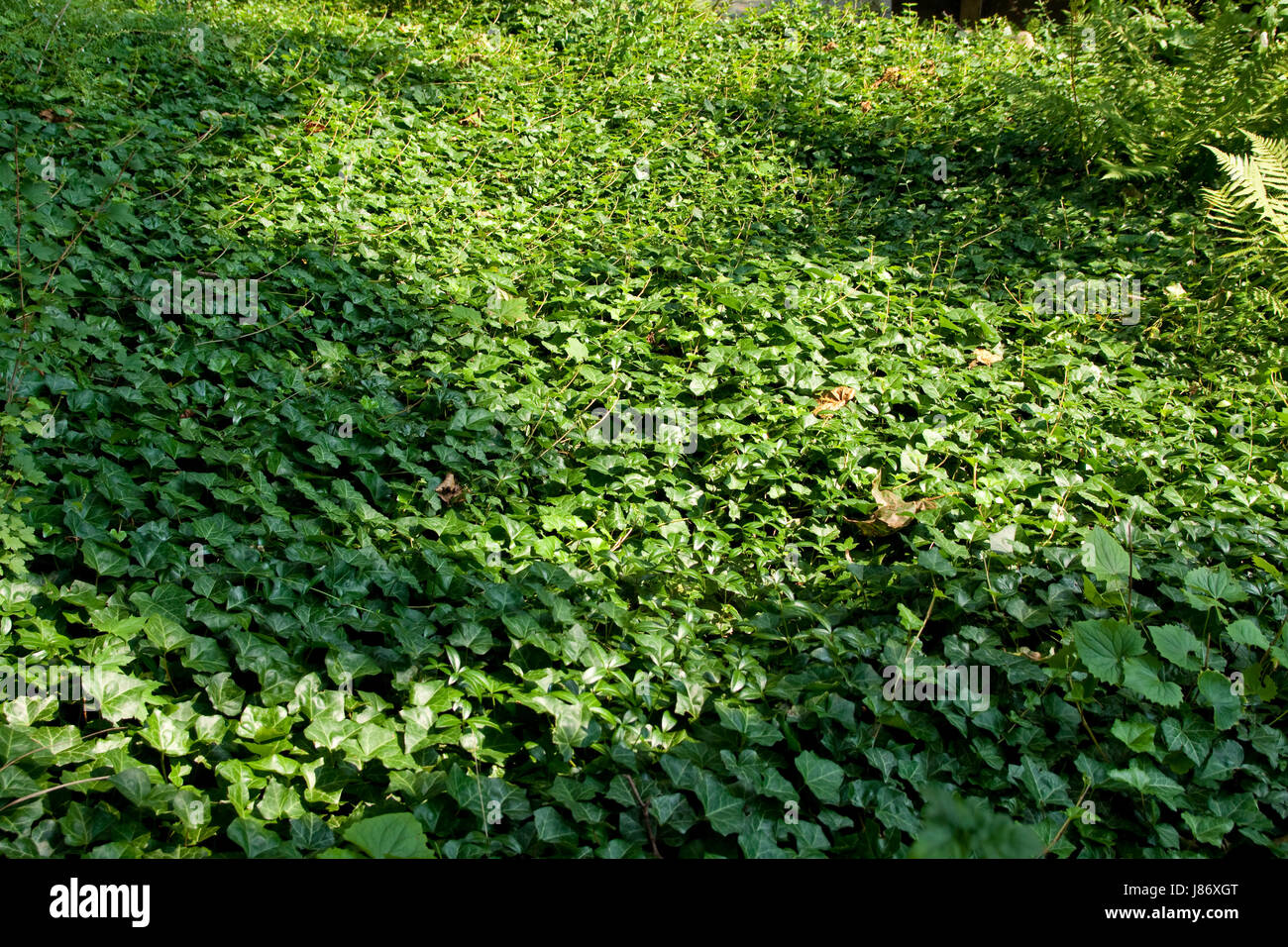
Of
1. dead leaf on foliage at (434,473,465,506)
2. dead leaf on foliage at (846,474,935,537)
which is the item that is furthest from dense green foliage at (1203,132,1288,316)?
dead leaf on foliage at (434,473,465,506)

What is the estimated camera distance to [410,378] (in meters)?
3.55

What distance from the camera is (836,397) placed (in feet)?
12.4

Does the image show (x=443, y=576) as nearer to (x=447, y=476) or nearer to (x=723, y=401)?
(x=447, y=476)

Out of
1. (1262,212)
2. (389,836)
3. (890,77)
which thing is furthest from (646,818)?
(890,77)

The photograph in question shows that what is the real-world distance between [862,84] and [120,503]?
5.95 meters

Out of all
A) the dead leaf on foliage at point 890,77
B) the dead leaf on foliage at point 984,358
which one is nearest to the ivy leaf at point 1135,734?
the dead leaf on foliage at point 984,358

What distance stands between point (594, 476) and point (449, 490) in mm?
530

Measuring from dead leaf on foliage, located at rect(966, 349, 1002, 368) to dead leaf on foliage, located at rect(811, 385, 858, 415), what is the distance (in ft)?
2.29

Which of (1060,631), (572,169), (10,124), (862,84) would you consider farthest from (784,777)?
(862,84)

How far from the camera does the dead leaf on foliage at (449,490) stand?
3.08m

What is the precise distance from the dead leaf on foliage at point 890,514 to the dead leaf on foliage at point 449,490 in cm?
141

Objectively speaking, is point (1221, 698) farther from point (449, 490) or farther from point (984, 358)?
point (449, 490)

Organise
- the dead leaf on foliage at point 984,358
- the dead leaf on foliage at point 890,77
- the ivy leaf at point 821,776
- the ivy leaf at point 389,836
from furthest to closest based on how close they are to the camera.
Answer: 1. the dead leaf on foliage at point 890,77
2. the dead leaf on foliage at point 984,358
3. the ivy leaf at point 821,776
4. the ivy leaf at point 389,836

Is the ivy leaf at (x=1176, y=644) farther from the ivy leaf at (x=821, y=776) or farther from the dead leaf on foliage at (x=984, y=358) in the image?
the dead leaf on foliage at (x=984, y=358)
